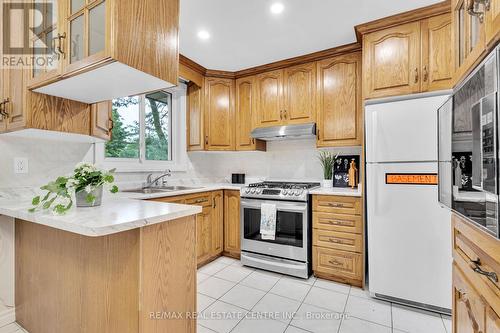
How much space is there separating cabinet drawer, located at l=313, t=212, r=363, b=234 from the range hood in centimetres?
91

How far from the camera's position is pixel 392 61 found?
2137 millimetres

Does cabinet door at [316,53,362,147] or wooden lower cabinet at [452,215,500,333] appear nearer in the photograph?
wooden lower cabinet at [452,215,500,333]

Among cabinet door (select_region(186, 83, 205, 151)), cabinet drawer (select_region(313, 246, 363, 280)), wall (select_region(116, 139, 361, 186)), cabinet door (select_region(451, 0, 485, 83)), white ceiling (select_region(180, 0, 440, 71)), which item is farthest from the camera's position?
cabinet door (select_region(186, 83, 205, 151))

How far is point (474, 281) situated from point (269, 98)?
2620 mm

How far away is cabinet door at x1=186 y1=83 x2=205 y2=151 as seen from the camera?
3.19 metres

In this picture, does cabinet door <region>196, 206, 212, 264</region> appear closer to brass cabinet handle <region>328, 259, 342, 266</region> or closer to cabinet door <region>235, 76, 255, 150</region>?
cabinet door <region>235, 76, 255, 150</region>

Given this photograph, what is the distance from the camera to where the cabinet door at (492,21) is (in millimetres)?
664

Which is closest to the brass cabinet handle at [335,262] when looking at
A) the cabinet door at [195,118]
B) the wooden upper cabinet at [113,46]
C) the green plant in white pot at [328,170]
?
the green plant in white pot at [328,170]

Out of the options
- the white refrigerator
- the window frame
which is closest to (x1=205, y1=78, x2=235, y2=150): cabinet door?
the window frame

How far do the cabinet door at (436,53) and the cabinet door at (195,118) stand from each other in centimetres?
242

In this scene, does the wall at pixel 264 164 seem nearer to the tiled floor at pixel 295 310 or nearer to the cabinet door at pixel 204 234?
the cabinet door at pixel 204 234

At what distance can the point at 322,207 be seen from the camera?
244 cm

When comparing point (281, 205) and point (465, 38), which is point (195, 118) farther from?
point (465, 38)

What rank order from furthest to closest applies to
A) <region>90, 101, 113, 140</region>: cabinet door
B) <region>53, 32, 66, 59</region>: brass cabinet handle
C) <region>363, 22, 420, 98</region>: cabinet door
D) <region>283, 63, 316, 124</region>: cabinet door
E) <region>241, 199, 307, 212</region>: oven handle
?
<region>283, 63, 316, 124</region>: cabinet door < <region>241, 199, 307, 212</region>: oven handle < <region>363, 22, 420, 98</region>: cabinet door < <region>90, 101, 113, 140</region>: cabinet door < <region>53, 32, 66, 59</region>: brass cabinet handle
